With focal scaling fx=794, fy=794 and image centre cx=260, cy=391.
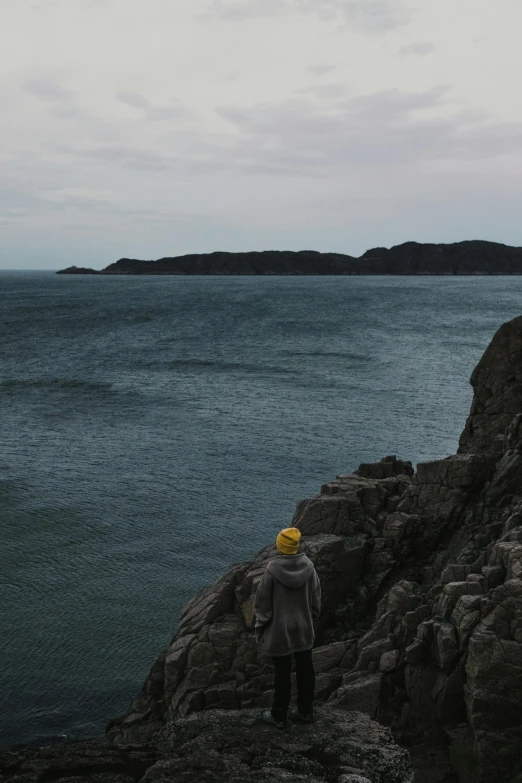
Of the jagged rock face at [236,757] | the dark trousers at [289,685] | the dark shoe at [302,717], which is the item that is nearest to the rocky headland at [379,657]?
the jagged rock face at [236,757]

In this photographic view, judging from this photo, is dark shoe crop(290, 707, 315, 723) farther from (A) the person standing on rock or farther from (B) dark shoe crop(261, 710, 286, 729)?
(B) dark shoe crop(261, 710, 286, 729)

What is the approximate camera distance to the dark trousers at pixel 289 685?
32.6 ft

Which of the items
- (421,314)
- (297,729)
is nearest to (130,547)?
(297,729)

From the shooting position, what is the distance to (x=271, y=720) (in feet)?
33.2

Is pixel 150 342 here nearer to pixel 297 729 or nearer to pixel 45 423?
pixel 45 423

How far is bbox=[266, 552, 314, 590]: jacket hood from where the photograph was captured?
33.2 ft

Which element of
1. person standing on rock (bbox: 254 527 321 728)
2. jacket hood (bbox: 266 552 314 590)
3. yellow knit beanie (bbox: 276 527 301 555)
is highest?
yellow knit beanie (bbox: 276 527 301 555)

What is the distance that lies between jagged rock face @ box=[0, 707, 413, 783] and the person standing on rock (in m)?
0.28

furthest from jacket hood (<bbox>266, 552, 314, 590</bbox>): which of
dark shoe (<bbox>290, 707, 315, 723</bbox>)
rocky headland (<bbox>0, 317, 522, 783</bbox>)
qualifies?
rocky headland (<bbox>0, 317, 522, 783</bbox>)

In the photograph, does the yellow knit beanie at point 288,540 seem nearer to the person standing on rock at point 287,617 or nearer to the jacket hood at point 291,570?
the person standing on rock at point 287,617

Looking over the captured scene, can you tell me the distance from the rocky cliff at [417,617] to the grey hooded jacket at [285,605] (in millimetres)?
1806

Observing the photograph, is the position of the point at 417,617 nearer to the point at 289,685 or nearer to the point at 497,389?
the point at 289,685

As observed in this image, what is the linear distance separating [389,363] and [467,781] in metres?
61.3

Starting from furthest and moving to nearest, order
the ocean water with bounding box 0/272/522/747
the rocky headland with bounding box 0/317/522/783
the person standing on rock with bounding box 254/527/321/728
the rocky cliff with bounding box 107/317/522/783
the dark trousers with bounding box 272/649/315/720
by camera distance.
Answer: the ocean water with bounding box 0/272/522/747 < the rocky cliff with bounding box 107/317/522/783 < the person standing on rock with bounding box 254/527/321/728 < the dark trousers with bounding box 272/649/315/720 < the rocky headland with bounding box 0/317/522/783
